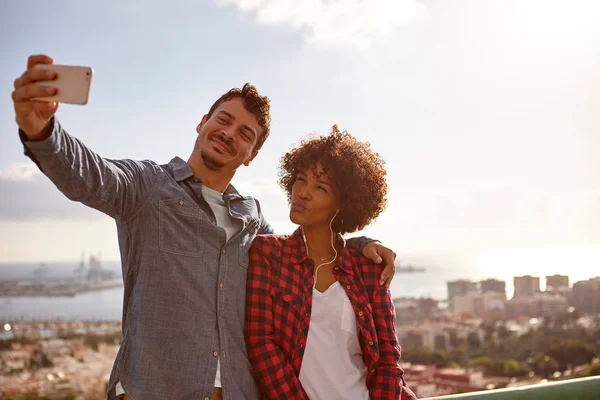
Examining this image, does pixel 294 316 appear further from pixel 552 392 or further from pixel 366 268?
pixel 552 392

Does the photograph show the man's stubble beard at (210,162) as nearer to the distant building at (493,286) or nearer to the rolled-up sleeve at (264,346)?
the rolled-up sleeve at (264,346)

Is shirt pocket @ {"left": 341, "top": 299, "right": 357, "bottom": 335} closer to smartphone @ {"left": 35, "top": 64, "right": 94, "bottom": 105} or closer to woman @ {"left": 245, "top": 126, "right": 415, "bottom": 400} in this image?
woman @ {"left": 245, "top": 126, "right": 415, "bottom": 400}

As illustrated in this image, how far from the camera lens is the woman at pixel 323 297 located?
1.92 m

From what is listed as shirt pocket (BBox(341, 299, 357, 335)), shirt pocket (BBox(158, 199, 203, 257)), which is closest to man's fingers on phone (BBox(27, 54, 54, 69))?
shirt pocket (BBox(158, 199, 203, 257))

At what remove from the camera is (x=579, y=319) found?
760 inches

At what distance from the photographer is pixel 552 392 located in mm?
2727

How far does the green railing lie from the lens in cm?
253

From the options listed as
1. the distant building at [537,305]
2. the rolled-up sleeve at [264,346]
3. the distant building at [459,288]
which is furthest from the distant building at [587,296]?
the rolled-up sleeve at [264,346]

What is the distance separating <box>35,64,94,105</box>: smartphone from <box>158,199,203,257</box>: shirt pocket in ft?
1.93

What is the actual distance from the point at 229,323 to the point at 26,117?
0.91 m

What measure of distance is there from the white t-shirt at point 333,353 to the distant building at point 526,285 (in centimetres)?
2244

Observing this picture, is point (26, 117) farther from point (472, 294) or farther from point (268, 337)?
point (472, 294)

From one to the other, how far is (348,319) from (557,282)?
2048 centimetres

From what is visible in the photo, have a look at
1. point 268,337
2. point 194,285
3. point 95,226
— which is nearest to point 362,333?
point 268,337
